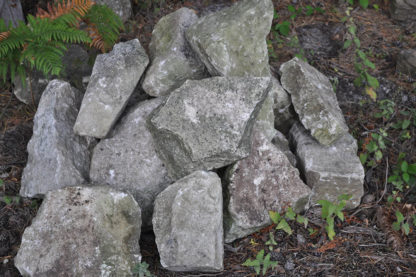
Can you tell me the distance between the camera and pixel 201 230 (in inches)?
111

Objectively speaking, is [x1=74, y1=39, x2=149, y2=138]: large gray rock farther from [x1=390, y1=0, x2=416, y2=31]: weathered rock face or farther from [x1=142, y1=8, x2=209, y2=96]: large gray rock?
[x1=390, y1=0, x2=416, y2=31]: weathered rock face

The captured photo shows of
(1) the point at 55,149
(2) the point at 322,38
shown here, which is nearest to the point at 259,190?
(1) the point at 55,149

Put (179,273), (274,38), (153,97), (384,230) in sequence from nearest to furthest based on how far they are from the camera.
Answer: (179,273)
(384,230)
(153,97)
(274,38)

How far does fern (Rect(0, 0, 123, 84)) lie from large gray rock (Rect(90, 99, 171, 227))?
80 centimetres

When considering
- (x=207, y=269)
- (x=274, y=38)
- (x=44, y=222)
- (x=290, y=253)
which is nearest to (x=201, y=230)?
(x=207, y=269)

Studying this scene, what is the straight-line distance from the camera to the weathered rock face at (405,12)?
4887 mm

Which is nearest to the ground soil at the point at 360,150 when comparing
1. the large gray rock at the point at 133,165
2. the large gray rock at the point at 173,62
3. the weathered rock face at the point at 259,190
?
the weathered rock face at the point at 259,190

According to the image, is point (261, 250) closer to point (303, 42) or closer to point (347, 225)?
point (347, 225)

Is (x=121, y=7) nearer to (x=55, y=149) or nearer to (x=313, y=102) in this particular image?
(x=55, y=149)

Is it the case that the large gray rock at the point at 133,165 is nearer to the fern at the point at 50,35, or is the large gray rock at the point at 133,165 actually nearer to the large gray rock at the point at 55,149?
the large gray rock at the point at 55,149

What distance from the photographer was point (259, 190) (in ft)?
10.7

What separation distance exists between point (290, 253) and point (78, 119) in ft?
7.07

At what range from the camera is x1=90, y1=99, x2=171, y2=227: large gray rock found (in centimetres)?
335

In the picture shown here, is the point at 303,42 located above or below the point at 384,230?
above
